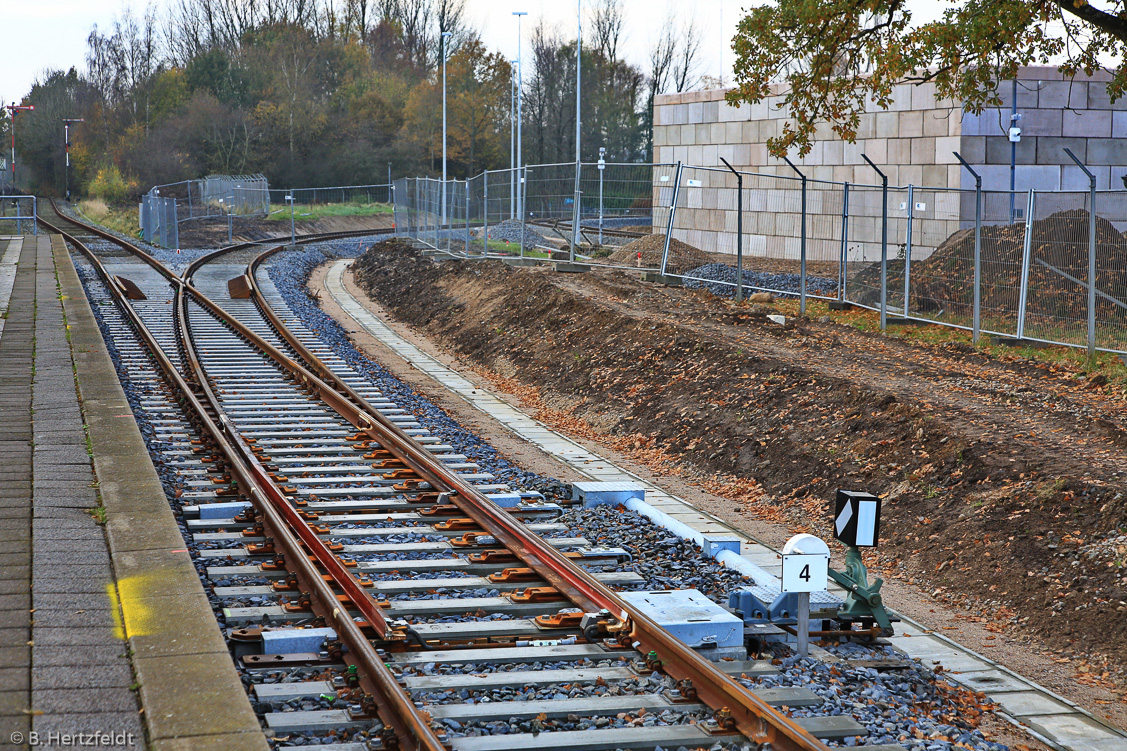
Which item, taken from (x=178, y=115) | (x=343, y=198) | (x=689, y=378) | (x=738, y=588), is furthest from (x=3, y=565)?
(x=178, y=115)

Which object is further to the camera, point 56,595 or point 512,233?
point 512,233

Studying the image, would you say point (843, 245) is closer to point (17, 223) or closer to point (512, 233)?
point (512, 233)

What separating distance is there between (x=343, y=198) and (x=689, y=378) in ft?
187

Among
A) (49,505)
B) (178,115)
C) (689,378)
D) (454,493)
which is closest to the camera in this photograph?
(49,505)

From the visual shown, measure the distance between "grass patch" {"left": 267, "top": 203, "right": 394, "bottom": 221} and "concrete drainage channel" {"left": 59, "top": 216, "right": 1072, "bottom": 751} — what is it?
150 feet

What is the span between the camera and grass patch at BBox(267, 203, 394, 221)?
2186 inches

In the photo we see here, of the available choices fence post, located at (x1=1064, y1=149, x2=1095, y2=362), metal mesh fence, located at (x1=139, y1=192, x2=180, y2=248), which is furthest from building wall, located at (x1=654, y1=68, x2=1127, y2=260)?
metal mesh fence, located at (x1=139, y1=192, x2=180, y2=248)

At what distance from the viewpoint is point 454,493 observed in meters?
9.02

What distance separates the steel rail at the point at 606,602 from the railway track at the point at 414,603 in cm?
1

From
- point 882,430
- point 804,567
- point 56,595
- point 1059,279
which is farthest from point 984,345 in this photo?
point 56,595

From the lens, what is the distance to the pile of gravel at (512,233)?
26.9m

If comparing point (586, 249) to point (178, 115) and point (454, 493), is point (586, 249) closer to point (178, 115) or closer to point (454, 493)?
point (454, 493)

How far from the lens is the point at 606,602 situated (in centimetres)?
642

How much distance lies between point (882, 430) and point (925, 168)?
14.6 metres
